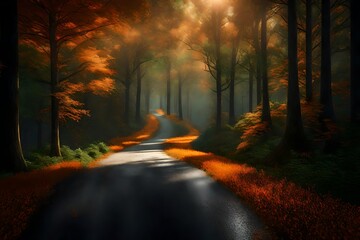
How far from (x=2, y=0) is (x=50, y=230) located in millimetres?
8492

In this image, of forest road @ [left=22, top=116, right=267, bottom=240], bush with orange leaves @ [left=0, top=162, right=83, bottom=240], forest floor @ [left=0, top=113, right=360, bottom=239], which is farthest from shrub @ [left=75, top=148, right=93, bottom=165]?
forest road @ [left=22, top=116, right=267, bottom=240]

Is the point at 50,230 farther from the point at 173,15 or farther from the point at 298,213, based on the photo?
the point at 173,15

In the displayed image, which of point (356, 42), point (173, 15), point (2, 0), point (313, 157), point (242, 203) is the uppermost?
point (173, 15)

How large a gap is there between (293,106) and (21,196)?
9.73m

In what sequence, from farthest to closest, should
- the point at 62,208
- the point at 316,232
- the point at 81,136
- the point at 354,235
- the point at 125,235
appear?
the point at 81,136 → the point at 62,208 → the point at 125,235 → the point at 316,232 → the point at 354,235

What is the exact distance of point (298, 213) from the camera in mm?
5566

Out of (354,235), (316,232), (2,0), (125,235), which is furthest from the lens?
(2,0)

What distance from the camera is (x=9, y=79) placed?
10.0 meters

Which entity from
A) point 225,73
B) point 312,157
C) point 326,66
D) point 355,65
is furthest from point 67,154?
point 225,73

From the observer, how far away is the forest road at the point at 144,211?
5215mm

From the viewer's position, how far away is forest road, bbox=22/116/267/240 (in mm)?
5215

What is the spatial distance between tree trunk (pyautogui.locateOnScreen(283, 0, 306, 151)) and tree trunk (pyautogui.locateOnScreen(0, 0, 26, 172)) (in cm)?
1009

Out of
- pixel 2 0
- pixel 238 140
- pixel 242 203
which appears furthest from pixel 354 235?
pixel 238 140

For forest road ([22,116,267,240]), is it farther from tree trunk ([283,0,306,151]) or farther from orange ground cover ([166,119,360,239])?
tree trunk ([283,0,306,151])
